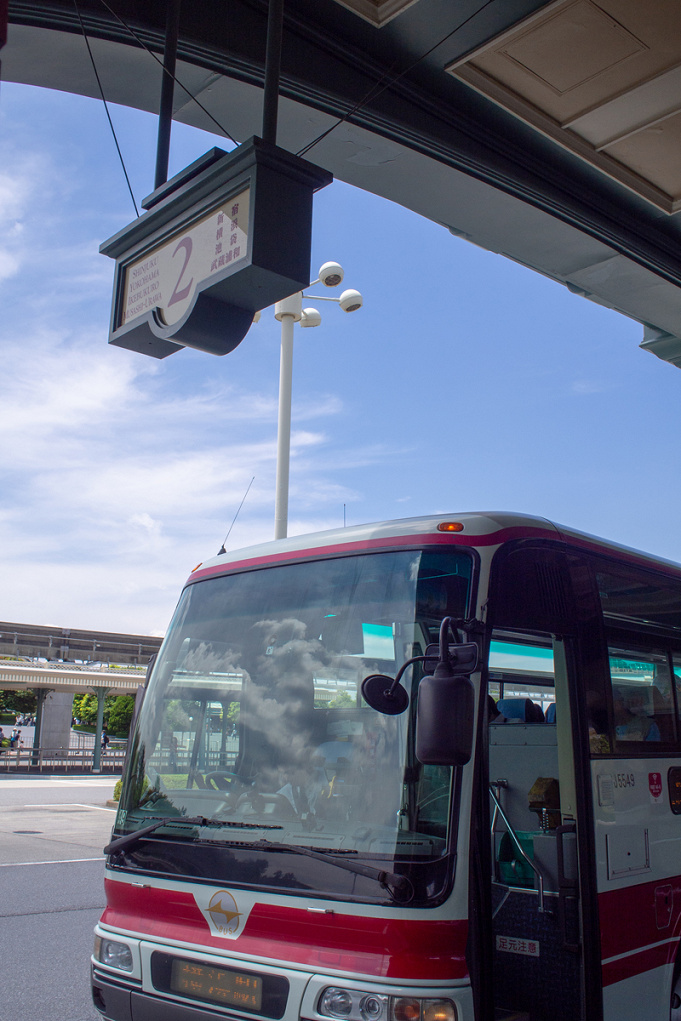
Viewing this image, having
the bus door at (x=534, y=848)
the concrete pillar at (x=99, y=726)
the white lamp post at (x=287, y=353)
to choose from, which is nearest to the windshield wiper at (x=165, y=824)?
the bus door at (x=534, y=848)

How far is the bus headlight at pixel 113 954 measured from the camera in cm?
393

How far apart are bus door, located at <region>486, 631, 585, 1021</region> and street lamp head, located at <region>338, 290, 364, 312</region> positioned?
8.50m

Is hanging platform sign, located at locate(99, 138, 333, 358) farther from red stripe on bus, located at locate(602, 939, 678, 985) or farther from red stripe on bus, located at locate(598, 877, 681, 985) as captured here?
red stripe on bus, located at locate(602, 939, 678, 985)

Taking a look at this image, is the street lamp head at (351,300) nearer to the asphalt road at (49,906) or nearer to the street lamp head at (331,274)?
the street lamp head at (331,274)

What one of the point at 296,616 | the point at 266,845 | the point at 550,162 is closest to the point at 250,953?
the point at 266,845

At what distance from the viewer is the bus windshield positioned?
336cm

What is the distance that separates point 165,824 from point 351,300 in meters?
10.1

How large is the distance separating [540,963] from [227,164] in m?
4.06

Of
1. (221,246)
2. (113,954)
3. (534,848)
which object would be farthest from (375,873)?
(221,246)

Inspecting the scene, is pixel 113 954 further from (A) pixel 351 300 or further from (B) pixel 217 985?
(A) pixel 351 300

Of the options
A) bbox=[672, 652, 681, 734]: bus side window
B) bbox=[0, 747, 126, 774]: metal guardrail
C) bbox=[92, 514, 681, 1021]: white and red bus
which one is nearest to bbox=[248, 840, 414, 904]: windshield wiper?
bbox=[92, 514, 681, 1021]: white and red bus

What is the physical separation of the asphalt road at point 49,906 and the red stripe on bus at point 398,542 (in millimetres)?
3338

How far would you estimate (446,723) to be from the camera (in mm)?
3051

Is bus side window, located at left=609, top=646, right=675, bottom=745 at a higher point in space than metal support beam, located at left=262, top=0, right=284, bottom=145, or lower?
lower
